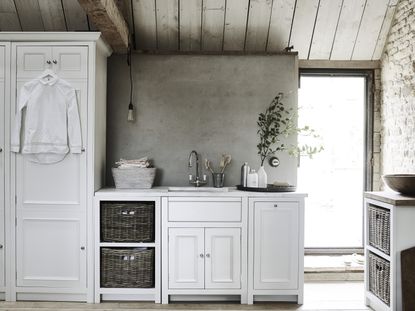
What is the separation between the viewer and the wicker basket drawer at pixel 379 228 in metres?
3.32

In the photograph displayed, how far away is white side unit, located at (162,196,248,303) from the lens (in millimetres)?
3785

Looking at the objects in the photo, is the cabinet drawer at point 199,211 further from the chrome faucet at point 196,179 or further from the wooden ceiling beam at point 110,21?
the wooden ceiling beam at point 110,21

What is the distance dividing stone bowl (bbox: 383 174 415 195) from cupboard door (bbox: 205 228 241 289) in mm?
1198

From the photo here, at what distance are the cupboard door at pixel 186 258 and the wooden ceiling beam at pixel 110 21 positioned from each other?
1608 mm

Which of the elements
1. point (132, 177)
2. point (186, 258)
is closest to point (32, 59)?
point (132, 177)

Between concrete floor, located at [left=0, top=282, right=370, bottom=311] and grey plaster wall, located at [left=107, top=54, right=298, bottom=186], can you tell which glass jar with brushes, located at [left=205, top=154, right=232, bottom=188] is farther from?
concrete floor, located at [left=0, top=282, right=370, bottom=311]

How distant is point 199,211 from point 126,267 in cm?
73

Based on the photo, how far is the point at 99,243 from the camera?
12.5 feet

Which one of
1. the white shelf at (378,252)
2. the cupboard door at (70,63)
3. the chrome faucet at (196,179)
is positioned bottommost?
the white shelf at (378,252)

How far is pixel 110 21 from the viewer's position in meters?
3.46

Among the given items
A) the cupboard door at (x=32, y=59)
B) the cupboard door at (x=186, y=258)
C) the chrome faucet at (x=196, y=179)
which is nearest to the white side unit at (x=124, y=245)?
the cupboard door at (x=186, y=258)

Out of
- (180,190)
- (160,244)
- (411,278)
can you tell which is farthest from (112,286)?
(411,278)

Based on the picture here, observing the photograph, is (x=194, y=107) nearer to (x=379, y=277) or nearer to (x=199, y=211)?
(x=199, y=211)

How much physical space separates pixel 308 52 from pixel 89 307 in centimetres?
300
